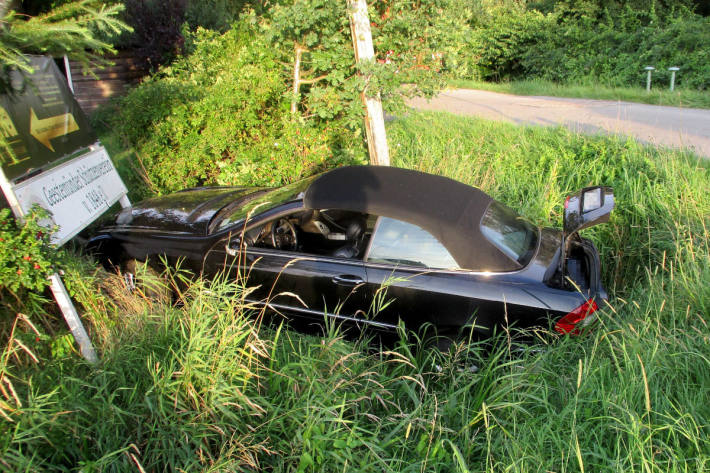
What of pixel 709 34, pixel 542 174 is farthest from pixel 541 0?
pixel 542 174

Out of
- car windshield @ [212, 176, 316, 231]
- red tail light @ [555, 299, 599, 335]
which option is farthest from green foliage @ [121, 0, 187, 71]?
red tail light @ [555, 299, 599, 335]

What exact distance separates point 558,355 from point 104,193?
429cm

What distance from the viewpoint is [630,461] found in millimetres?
2170

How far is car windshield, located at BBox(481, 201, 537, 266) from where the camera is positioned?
338cm

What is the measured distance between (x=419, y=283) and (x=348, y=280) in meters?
0.50

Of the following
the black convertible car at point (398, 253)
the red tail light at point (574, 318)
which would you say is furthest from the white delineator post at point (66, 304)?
the red tail light at point (574, 318)

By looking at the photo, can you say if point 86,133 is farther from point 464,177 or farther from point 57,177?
point 464,177

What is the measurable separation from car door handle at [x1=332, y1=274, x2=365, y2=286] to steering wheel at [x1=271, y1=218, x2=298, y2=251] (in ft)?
2.07

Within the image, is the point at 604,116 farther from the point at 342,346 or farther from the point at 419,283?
the point at 342,346

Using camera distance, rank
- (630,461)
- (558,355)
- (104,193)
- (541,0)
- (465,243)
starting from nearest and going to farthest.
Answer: (630,461) → (558,355) → (465,243) → (104,193) → (541,0)

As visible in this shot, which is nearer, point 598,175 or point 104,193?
point 104,193

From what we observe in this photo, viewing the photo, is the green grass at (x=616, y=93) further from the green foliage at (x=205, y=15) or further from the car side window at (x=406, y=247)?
the car side window at (x=406, y=247)

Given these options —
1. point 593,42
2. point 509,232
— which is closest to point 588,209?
point 509,232

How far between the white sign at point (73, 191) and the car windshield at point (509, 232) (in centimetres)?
313
